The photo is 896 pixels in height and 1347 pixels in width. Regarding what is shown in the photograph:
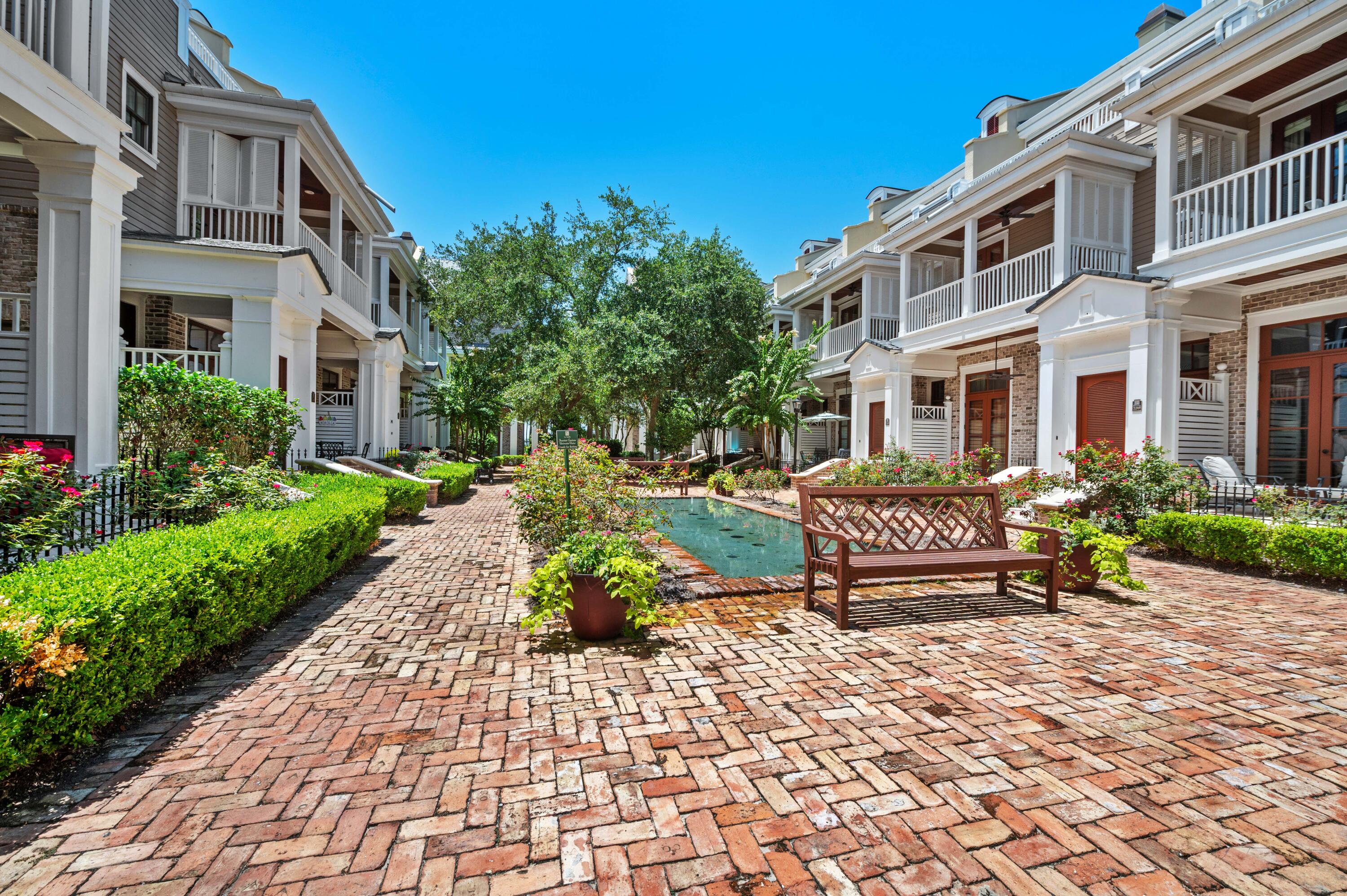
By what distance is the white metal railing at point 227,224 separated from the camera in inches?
471

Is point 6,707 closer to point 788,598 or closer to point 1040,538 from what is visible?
point 788,598

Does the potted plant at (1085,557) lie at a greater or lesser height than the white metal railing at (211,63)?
lesser

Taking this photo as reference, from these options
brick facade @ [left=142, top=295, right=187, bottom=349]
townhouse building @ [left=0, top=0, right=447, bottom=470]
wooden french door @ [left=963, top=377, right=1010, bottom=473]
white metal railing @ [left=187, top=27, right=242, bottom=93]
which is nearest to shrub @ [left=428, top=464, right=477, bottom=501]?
townhouse building @ [left=0, top=0, right=447, bottom=470]

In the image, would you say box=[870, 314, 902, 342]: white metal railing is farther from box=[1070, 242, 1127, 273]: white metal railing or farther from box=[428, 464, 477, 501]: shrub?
box=[428, 464, 477, 501]: shrub

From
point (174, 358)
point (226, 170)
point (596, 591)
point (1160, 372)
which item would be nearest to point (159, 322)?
point (174, 358)

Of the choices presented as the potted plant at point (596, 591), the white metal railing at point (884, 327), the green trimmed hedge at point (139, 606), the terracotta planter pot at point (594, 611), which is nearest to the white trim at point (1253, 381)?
the white metal railing at point (884, 327)

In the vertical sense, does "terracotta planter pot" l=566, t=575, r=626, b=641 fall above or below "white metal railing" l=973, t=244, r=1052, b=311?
below

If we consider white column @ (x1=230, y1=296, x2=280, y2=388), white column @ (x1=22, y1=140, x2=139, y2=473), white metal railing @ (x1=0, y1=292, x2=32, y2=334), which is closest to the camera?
white column @ (x1=22, y1=140, x2=139, y2=473)

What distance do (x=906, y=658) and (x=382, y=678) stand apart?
3.53 metres

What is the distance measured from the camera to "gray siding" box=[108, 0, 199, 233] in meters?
10.4

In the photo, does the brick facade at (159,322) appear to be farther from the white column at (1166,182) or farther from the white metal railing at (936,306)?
the white column at (1166,182)

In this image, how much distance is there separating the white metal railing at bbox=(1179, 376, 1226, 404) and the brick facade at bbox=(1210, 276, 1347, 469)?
0.14 metres

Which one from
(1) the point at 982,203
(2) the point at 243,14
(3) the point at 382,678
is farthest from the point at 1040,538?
(2) the point at 243,14

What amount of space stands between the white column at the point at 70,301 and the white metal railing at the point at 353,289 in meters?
8.04
